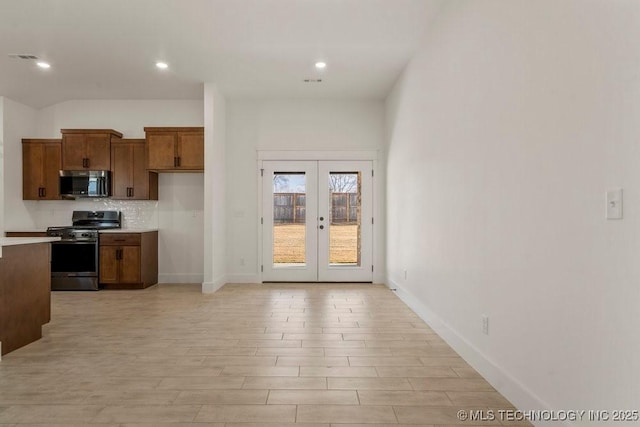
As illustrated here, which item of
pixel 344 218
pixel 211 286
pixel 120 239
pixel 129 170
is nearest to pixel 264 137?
pixel 344 218

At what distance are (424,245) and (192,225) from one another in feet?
13.1

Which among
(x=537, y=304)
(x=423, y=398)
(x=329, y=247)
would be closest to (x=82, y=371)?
(x=423, y=398)

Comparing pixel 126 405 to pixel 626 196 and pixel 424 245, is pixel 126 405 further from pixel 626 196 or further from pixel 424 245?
pixel 424 245

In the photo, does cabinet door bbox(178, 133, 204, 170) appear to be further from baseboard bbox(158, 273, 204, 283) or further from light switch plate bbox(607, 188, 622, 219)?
light switch plate bbox(607, 188, 622, 219)

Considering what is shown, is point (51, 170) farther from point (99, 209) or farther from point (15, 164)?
point (99, 209)

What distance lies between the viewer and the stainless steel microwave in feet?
19.4

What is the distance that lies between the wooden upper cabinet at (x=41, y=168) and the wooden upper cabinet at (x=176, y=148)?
1.67m

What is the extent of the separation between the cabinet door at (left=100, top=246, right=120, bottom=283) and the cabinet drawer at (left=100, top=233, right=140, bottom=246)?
8 centimetres

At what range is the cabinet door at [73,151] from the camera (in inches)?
234

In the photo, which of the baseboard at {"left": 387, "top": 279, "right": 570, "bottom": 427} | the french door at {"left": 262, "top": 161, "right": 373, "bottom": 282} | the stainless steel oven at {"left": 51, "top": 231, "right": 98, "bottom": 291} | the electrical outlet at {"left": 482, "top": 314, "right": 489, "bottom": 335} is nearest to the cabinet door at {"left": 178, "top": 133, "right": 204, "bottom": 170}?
the french door at {"left": 262, "top": 161, "right": 373, "bottom": 282}

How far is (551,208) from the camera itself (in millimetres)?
1852

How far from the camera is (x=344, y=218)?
638cm

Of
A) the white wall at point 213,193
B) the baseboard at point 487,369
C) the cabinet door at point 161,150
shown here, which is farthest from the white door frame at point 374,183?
the baseboard at point 487,369

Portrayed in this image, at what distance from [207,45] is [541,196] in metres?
3.91
